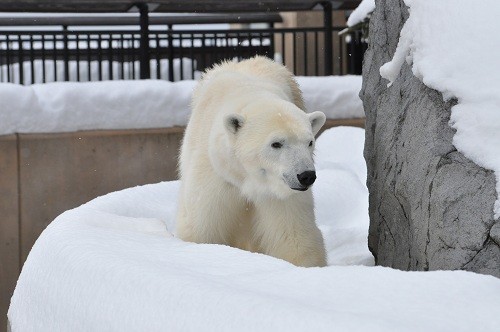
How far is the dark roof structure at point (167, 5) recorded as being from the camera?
9438mm

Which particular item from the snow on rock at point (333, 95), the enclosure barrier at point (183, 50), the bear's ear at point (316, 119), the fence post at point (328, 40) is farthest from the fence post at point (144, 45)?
the bear's ear at point (316, 119)

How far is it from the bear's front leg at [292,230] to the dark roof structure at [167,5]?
542cm

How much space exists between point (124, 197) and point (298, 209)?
Result: 168cm

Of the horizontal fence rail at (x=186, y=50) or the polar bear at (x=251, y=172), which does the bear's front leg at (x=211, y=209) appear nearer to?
the polar bear at (x=251, y=172)

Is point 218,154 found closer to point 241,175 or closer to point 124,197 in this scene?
point 241,175

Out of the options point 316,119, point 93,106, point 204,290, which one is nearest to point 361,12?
point 93,106

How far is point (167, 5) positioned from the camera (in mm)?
9828

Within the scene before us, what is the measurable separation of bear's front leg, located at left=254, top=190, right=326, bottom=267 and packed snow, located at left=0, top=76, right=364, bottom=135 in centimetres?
418

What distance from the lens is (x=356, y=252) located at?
17.4 feet

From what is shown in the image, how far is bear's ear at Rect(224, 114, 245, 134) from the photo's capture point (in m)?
4.09

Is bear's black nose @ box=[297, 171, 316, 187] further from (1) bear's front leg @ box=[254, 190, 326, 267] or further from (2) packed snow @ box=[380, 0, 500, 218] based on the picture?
(2) packed snow @ box=[380, 0, 500, 218]

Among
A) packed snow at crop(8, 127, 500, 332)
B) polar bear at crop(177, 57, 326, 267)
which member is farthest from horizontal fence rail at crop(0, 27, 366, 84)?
polar bear at crop(177, 57, 326, 267)

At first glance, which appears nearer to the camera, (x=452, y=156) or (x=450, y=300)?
(x=450, y=300)

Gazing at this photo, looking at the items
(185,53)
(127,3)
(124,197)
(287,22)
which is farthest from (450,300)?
(287,22)
